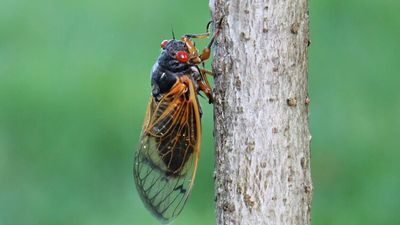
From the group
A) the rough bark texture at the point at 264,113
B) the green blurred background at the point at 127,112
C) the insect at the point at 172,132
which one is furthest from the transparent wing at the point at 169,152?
the green blurred background at the point at 127,112

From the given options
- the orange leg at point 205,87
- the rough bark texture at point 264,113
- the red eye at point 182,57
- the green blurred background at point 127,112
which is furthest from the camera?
the green blurred background at point 127,112

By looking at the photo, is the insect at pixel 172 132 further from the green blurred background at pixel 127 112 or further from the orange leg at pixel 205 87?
the green blurred background at pixel 127 112

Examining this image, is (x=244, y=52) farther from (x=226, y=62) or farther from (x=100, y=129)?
(x=100, y=129)

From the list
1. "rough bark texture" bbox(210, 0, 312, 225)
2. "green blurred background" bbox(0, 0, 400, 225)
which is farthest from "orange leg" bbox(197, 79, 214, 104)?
"green blurred background" bbox(0, 0, 400, 225)

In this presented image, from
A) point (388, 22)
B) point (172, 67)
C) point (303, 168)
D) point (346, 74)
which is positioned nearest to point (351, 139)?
point (346, 74)

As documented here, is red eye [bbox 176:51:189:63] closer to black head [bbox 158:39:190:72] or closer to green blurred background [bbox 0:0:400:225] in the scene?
black head [bbox 158:39:190:72]

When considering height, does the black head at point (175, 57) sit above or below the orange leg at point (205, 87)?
above

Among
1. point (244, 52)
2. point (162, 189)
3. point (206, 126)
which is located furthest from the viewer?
point (206, 126)
